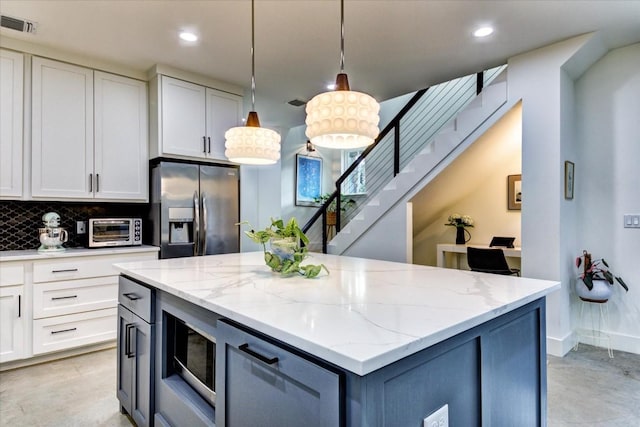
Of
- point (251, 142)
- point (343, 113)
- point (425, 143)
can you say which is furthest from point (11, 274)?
point (425, 143)

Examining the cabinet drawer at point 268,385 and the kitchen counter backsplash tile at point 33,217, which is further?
the kitchen counter backsplash tile at point 33,217

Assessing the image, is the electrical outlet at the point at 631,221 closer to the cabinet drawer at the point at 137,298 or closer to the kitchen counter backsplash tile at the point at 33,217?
the cabinet drawer at the point at 137,298

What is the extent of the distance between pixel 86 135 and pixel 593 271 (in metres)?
4.73

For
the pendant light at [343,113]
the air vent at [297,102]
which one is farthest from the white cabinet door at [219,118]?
the pendant light at [343,113]

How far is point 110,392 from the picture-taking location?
8.07ft

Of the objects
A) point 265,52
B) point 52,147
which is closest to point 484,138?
point 265,52

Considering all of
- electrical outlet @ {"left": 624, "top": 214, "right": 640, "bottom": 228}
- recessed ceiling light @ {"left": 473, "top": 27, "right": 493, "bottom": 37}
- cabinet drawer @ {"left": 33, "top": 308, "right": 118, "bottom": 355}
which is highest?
recessed ceiling light @ {"left": 473, "top": 27, "right": 493, "bottom": 37}

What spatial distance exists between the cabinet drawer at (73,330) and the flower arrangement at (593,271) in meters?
4.03

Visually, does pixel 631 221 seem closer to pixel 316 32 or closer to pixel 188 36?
pixel 316 32

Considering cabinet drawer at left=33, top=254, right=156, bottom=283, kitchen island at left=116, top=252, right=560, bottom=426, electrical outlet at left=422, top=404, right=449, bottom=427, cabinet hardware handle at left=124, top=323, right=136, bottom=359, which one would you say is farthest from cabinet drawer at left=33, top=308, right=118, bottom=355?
electrical outlet at left=422, top=404, right=449, bottom=427

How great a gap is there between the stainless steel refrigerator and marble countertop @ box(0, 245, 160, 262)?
193 millimetres

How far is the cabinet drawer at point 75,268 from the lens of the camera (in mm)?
2907

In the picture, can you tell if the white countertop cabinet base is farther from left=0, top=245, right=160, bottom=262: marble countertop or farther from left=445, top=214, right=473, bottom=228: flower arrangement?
left=445, top=214, right=473, bottom=228: flower arrangement

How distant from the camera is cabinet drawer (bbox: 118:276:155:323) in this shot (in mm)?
1757
